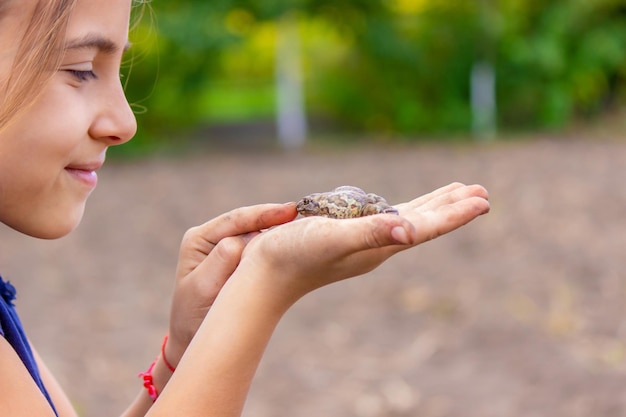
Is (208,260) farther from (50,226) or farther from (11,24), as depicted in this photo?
(11,24)

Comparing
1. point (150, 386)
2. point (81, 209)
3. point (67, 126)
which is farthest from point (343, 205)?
point (67, 126)

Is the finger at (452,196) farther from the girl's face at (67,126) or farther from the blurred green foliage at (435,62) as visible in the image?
the blurred green foliage at (435,62)

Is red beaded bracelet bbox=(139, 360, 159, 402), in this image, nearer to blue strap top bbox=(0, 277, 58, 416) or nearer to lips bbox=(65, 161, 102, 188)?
blue strap top bbox=(0, 277, 58, 416)

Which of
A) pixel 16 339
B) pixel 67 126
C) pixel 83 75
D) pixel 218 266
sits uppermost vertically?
pixel 83 75

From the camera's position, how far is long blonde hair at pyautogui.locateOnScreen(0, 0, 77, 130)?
Result: 1510mm

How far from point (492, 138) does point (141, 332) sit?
924cm

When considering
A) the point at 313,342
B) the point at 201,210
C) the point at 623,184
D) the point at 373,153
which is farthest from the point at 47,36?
the point at 373,153

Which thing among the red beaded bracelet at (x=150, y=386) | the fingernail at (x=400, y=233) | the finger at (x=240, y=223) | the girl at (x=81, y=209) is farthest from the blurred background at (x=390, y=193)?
the fingernail at (x=400, y=233)

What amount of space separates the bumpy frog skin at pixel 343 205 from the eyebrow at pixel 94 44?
80cm

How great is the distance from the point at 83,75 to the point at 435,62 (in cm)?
1454

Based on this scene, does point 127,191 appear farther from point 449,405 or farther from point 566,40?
point 566,40

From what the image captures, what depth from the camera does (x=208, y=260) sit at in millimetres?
1896

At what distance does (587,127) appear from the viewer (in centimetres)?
1499

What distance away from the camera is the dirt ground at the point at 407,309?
198 inches
